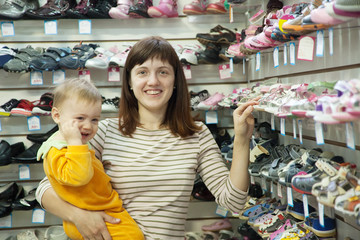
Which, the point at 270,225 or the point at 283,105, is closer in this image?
the point at 283,105

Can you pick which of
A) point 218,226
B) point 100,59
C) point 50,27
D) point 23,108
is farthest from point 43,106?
point 218,226

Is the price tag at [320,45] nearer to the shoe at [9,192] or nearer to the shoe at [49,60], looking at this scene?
the shoe at [49,60]

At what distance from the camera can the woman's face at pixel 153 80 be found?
1.76m

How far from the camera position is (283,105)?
1.73 meters

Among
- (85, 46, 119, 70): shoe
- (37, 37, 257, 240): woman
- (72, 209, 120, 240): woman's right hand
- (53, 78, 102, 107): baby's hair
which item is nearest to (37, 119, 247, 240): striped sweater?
(37, 37, 257, 240): woman

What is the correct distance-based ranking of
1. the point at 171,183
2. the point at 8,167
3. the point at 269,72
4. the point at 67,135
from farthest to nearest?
the point at 8,167 → the point at 269,72 → the point at 171,183 → the point at 67,135

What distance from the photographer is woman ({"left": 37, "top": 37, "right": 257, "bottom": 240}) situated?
168cm

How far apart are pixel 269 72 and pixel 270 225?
1198 mm

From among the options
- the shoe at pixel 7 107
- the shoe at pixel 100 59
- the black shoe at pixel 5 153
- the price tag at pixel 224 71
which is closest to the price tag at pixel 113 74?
the shoe at pixel 100 59

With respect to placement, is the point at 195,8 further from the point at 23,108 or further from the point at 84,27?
the point at 23,108

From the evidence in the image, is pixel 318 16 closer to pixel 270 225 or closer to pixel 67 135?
pixel 67 135

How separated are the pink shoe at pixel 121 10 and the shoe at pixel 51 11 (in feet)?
1.33

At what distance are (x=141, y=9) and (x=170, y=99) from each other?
171 centimetres

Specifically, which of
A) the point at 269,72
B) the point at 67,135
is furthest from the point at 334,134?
the point at 67,135
